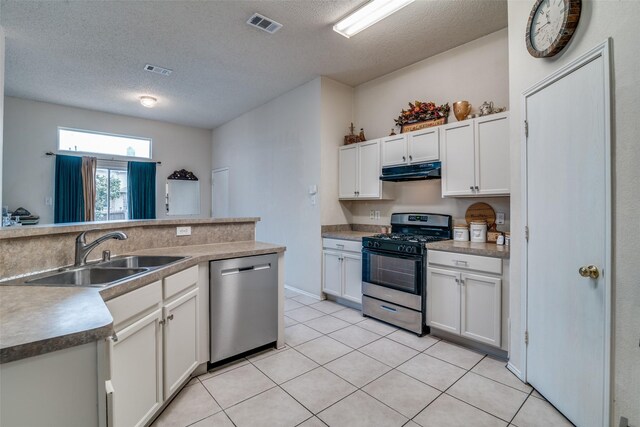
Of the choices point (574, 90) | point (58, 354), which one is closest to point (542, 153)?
point (574, 90)

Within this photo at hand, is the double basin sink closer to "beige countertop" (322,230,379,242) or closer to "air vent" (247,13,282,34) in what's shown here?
"beige countertop" (322,230,379,242)

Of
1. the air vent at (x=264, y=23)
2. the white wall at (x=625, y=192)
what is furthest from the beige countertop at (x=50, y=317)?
the air vent at (x=264, y=23)

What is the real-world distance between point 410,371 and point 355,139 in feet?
9.69

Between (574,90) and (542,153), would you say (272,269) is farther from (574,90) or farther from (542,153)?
(574,90)

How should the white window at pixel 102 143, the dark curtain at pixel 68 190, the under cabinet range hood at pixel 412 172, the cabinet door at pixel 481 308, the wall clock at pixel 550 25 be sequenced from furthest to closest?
the white window at pixel 102 143 < the dark curtain at pixel 68 190 < the under cabinet range hood at pixel 412 172 < the cabinet door at pixel 481 308 < the wall clock at pixel 550 25

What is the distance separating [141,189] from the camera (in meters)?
6.11

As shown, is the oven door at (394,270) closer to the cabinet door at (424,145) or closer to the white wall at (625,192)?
the cabinet door at (424,145)

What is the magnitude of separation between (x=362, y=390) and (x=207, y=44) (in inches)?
145

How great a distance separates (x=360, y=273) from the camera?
3.60 meters

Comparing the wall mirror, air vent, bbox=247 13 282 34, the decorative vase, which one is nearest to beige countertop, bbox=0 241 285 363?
air vent, bbox=247 13 282 34

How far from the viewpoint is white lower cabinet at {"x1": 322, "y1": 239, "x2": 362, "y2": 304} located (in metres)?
3.64

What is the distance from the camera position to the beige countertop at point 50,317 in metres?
0.74

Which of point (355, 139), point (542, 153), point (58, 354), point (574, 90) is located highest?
point (355, 139)

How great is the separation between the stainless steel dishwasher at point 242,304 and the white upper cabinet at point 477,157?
198 centimetres
